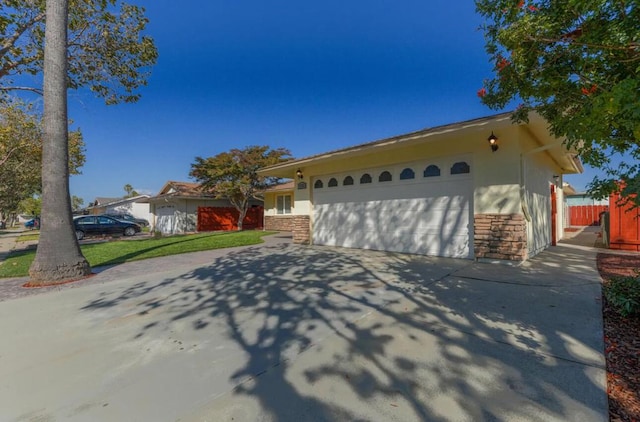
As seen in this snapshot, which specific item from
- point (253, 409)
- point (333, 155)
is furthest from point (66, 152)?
point (253, 409)

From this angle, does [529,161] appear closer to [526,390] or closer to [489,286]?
[489,286]

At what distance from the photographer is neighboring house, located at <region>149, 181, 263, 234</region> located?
2061 cm

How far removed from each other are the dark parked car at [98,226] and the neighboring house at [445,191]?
13.9 meters

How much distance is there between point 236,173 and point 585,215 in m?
25.5

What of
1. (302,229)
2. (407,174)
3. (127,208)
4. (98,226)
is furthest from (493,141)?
(127,208)

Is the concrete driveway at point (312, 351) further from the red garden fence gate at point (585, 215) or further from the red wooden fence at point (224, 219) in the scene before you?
the red garden fence gate at point (585, 215)

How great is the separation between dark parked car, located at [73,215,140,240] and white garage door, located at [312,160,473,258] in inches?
590

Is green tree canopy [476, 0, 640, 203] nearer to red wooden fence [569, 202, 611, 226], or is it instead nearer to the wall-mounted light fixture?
the wall-mounted light fixture

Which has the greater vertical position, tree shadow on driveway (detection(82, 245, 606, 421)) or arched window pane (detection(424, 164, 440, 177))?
arched window pane (detection(424, 164, 440, 177))

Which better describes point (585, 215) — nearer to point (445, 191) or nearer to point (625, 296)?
point (445, 191)

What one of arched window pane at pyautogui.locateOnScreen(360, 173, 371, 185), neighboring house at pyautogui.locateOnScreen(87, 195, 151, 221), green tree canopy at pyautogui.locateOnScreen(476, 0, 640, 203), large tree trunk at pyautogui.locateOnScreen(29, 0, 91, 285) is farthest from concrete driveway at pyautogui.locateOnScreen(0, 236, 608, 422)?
neighboring house at pyautogui.locateOnScreen(87, 195, 151, 221)

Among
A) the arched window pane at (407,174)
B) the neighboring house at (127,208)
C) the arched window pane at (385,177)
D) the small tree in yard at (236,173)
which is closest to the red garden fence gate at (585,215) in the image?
the arched window pane at (407,174)

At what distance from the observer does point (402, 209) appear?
7879 mm

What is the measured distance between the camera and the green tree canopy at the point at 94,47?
7.40 m
